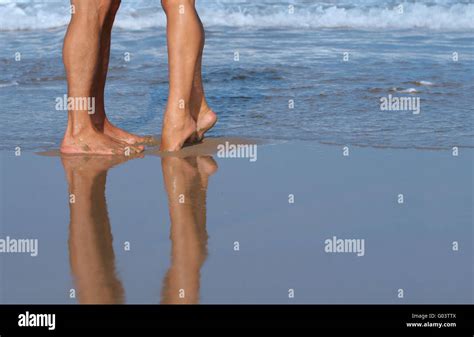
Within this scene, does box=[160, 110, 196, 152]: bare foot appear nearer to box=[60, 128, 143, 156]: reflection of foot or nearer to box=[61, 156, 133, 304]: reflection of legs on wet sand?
box=[60, 128, 143, 156]: reflection of foot

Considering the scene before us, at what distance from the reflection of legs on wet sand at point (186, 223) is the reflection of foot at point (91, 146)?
0.22 m

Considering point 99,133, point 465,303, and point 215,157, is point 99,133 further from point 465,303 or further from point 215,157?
point 465,303

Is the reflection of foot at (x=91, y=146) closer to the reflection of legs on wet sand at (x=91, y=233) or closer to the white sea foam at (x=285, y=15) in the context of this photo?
the reflection of legs on wet sand at (x=91, y=233)

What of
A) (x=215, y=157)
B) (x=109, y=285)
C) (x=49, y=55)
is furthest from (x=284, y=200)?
(x=49, y=55)

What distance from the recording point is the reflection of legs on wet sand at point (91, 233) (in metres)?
2.86

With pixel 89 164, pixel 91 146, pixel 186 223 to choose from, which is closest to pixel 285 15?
pixel 91 146

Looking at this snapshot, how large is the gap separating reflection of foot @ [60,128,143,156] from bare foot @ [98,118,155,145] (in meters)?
0.14

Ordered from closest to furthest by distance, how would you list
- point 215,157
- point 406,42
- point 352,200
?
point 352,200
point 215,157
point 406,42

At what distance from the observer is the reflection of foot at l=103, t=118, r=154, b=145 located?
470cm

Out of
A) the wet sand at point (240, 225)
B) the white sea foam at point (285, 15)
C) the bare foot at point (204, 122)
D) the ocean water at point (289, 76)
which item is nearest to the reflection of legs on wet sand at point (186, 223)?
the wet sand at point (240, 225)

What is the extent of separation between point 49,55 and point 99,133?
3.34 metres
